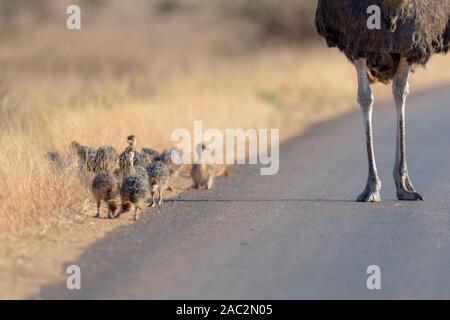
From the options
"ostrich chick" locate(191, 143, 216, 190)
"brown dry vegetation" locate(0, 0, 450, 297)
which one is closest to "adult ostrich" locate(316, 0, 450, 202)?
"ostrich chick" locate(191, 143, 216, 190)

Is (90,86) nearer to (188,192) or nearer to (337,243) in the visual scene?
(188,192)

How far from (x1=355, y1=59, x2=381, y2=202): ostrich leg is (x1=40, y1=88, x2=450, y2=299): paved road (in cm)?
15

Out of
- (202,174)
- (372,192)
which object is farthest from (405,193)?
(202,174)

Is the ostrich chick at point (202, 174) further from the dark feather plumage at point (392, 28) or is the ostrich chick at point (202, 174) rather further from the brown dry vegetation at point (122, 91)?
the dark feather plumage at point (392, 28)

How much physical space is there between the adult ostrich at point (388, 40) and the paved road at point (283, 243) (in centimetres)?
40

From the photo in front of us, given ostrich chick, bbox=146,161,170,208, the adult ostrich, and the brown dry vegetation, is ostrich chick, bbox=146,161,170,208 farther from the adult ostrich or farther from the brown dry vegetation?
the adult ostrich

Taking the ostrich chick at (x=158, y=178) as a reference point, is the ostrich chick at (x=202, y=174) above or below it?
above

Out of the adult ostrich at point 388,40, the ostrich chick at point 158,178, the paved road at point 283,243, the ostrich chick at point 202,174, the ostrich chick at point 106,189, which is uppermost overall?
the adult ostrich at point 388,40

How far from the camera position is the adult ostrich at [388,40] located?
1105 cm

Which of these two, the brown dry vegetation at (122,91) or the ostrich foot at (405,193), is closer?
the brown dry vegetation at (122,91)

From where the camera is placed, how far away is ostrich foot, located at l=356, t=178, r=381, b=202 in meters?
11.3

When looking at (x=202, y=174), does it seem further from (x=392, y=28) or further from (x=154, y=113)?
(x=154, y=113)

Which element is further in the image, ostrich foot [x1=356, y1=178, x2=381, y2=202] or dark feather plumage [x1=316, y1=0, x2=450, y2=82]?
ostrich foot [x1=356, y1=178, x2=381, y2=202]

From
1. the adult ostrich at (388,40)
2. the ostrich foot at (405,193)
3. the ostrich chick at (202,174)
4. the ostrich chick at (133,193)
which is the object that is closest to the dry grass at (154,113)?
the ostrich chick at (133,193)
